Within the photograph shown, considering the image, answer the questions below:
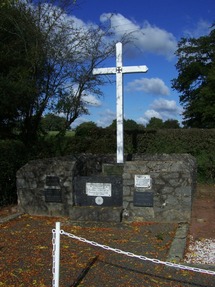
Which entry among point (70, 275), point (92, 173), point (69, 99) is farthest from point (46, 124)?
point (70, 275)

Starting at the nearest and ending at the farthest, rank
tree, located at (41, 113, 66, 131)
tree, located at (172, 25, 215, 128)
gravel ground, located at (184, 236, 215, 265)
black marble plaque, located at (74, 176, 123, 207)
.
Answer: gravel ground, located at (184, 236, 215, 265), black marble plaque, located at (74, 176, 123, 207), tree, located at (41, 113, 66, 131), tree, located at (172, 25, 215, 128)

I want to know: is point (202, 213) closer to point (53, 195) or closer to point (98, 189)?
point (98, 189)

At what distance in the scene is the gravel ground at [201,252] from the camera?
4.59 metres

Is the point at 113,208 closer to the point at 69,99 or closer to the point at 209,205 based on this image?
the point at 209,205

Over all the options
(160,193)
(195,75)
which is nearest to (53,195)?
(160,193)

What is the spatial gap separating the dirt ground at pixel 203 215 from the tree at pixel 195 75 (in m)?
21.6

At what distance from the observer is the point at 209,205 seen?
324 inches

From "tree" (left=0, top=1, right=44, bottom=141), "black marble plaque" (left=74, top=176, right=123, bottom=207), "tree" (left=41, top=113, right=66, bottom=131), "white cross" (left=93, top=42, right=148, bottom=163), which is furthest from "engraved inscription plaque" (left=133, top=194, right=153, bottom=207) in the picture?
"tree" (left=41, top=113, right=66, bottom=131)

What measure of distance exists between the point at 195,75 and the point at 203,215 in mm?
29031

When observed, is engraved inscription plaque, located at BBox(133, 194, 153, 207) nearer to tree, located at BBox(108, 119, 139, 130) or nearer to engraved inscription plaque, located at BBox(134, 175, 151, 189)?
engraved inscription plaque, located at BBox(134, 175, 151, 189)

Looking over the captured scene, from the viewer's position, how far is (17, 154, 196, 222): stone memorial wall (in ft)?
21.8

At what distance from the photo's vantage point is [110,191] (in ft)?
23.0

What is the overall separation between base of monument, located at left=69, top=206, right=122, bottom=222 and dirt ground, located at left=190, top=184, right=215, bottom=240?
1424 mm

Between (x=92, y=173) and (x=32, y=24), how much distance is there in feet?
18.2
